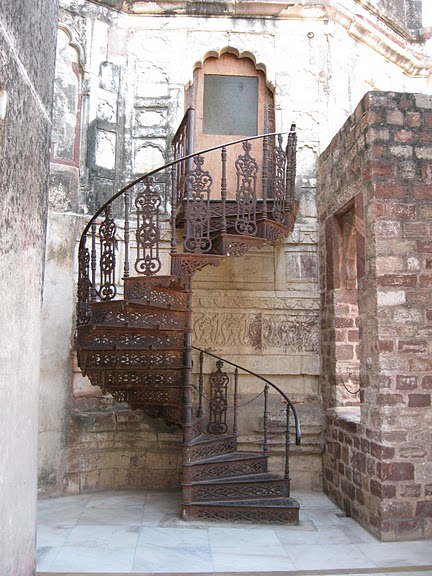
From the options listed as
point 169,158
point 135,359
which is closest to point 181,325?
point 135,359

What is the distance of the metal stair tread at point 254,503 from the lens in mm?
4961

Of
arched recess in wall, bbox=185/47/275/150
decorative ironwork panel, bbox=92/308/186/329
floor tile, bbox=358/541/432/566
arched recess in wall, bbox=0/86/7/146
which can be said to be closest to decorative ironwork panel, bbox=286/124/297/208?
arched recess in wall, bbox=185/47/275/150

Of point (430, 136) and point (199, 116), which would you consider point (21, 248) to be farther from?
point (199, 116)

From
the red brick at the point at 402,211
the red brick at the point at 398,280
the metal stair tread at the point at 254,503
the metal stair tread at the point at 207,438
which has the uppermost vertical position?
the red brick at the point at 402,211

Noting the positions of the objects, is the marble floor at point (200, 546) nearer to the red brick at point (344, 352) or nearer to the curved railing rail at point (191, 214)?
the red brick at point (344, 352)

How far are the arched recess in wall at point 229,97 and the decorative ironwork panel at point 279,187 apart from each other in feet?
4.07

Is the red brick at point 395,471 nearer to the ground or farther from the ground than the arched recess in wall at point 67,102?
nearer to the ground

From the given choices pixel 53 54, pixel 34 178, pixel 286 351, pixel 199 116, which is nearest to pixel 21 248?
pixel 34 178

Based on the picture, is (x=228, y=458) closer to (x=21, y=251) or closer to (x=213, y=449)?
(x=213, y=449)

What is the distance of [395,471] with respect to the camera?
4512mm

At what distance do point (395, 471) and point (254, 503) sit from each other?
1260 mm

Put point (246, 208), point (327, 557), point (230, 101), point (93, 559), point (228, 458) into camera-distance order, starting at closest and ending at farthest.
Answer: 1. point (93, 559)
2. point (327, 557)
3. point (246, 208)
4. point (228, 458)
5. point (230, 101)

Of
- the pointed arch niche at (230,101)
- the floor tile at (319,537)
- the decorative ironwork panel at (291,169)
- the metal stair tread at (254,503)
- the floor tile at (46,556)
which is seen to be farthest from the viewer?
the pointed arch niche at (230,101)

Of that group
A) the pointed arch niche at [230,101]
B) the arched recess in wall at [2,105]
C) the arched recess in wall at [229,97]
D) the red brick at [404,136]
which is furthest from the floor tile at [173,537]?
the arched recess in wall at [229,97]
